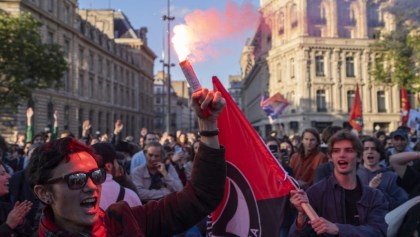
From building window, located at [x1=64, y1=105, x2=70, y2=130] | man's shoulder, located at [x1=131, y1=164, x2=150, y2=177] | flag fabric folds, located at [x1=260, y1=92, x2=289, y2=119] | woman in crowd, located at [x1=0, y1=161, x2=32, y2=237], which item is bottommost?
woman in crowd, located at [x1=0, y1=161, x2=32, y2=237]

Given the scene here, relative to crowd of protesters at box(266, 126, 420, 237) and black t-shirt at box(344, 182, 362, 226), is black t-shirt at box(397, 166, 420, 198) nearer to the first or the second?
crowd of protesters at box(266, 126, 420, 237)

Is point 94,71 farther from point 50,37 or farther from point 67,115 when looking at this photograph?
point 50,37

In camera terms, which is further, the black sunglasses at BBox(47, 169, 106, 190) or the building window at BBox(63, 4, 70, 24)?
the building window at BBox(63, 4, 70, 24)

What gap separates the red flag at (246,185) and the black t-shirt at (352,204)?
0.58 meters

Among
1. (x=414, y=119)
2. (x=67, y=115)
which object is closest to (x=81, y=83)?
(x=67, y=115)

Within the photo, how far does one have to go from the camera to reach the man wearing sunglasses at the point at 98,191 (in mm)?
2428

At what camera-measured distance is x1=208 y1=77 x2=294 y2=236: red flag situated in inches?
144

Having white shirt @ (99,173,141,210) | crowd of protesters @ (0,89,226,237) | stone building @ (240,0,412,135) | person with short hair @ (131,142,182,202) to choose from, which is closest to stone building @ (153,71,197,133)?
stone building @ (240,0,412,135)

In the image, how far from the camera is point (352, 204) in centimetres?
408

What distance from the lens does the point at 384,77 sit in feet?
108

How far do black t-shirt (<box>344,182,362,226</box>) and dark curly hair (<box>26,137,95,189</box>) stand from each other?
2.38m

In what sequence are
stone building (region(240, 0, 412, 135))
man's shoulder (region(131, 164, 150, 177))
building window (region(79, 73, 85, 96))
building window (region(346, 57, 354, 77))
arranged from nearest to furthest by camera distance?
1. man's shoulder (region(131, 164, 150, 177))
2. stone building (region(240, 0, 412, 135))
3. building window (region(346, 57, 354, 77))
4. building window (region(79, 73, 85, 96))

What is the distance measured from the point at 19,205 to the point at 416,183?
4.35 metres

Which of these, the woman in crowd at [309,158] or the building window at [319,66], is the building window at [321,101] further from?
the woman in crowd at [309,158]
